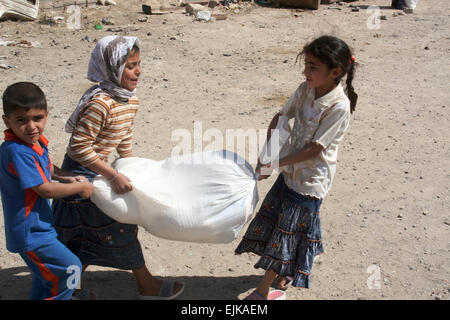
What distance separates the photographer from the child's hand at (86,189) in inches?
85.8

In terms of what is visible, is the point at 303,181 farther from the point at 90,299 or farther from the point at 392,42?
the point at 392,42

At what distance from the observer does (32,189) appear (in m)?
2.05

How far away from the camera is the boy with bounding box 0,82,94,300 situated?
1971mm

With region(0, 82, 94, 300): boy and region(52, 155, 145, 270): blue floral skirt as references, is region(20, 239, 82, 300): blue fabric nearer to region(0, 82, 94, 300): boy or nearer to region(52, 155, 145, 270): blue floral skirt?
region(0, 82, 94, 300): boy

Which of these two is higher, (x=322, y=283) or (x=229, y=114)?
(x=229, y=114)

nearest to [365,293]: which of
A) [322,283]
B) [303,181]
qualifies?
[322,283]

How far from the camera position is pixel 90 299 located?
2623mm

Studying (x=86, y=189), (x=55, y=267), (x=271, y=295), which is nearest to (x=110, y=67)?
(x=86, y=189)

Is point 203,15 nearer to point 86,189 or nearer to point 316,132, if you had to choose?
point 316,132

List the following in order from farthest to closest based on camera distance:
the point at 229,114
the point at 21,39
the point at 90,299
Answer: the point at 21,39 → the point at 229,114 → the point at 90,299

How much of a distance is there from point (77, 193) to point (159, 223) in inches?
15.3

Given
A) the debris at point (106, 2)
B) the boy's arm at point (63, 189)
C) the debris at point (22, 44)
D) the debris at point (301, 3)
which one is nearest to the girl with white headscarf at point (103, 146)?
the boy's arm at point (63, 189)

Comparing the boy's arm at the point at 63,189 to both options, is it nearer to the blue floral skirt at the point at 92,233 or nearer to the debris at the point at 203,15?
the blue floral skirt at the point at 92,233

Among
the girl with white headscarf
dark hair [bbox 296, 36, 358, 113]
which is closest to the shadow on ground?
the girl with white headscarf
